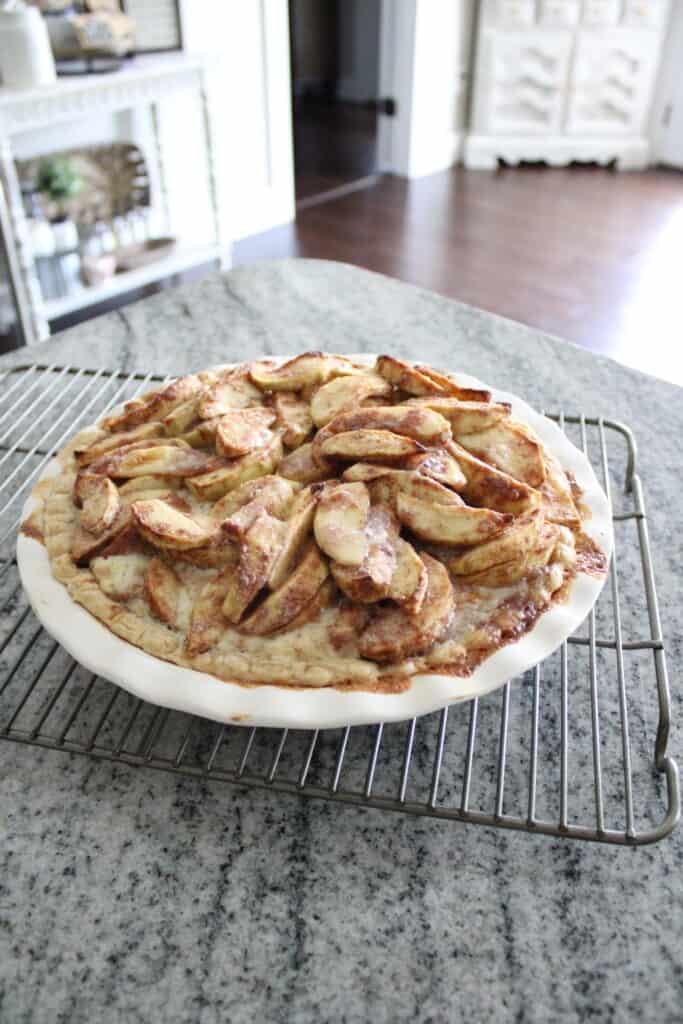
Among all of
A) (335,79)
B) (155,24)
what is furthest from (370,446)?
(335,79)

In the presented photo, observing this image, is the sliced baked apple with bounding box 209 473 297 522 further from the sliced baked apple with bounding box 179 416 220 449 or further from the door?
the door

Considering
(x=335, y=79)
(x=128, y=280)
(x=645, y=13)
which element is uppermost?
(x=645, y=13)

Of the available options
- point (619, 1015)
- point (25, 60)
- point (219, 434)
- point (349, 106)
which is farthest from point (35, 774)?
point (349, 106)

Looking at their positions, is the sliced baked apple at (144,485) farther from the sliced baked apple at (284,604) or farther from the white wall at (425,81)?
the white wall at (425,81)

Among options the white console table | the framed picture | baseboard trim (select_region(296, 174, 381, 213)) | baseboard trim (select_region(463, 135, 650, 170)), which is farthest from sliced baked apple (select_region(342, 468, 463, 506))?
baseboard trim (select_region(463, 135, 650, 170))

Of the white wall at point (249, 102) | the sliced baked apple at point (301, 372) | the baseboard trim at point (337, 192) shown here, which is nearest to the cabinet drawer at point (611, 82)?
the baseboard trim at point (337, 192)

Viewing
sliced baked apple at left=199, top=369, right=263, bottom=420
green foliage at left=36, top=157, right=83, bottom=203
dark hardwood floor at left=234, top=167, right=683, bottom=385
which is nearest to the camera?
sliced baked apple at left=199, top=369, right=263, bottom=420

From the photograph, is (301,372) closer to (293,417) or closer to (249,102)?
(293,417)
